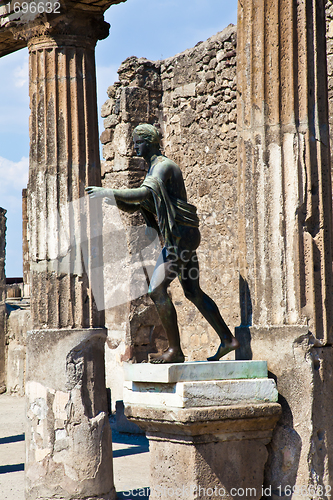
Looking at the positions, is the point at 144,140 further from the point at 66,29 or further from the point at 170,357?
the point at 66,29

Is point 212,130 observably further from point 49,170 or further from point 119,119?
point 49,170

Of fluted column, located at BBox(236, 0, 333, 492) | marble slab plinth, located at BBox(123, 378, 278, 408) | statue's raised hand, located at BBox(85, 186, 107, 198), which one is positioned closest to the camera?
marble slab plinth, located at BBox(123, 378, 278, 408)

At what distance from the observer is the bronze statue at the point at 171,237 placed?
3.71 metres

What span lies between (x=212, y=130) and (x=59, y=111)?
332cm

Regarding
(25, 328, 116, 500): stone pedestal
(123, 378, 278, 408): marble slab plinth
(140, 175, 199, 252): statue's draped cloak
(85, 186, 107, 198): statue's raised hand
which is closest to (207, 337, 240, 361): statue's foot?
(123, 378, 278, 408): marble slab plinth

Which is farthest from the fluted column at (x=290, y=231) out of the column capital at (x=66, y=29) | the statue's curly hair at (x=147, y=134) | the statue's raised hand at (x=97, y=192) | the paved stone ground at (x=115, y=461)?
the paved stone ground at (x=115, y=461)

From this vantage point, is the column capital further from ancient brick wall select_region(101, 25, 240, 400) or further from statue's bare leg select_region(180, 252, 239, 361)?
ancient brick wall select_region(101, 25, 240, 400)

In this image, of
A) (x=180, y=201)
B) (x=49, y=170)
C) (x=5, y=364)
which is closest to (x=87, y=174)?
(x=49, y=170)

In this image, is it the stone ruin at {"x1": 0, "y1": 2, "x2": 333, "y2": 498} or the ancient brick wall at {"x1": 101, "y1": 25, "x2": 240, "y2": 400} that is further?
the ancient brick wall at {"x1": 101, "y1": 25, "x2": 240, "y2": 400}

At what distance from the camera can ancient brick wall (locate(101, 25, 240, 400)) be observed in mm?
8078

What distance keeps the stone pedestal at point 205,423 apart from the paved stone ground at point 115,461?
7.02 feet

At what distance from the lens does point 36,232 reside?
5453mm

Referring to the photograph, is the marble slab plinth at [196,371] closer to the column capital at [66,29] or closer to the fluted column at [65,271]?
the fluted column at [65,271]

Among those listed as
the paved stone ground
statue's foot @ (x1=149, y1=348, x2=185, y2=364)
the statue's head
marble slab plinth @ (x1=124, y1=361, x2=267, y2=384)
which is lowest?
the paved stone ground
